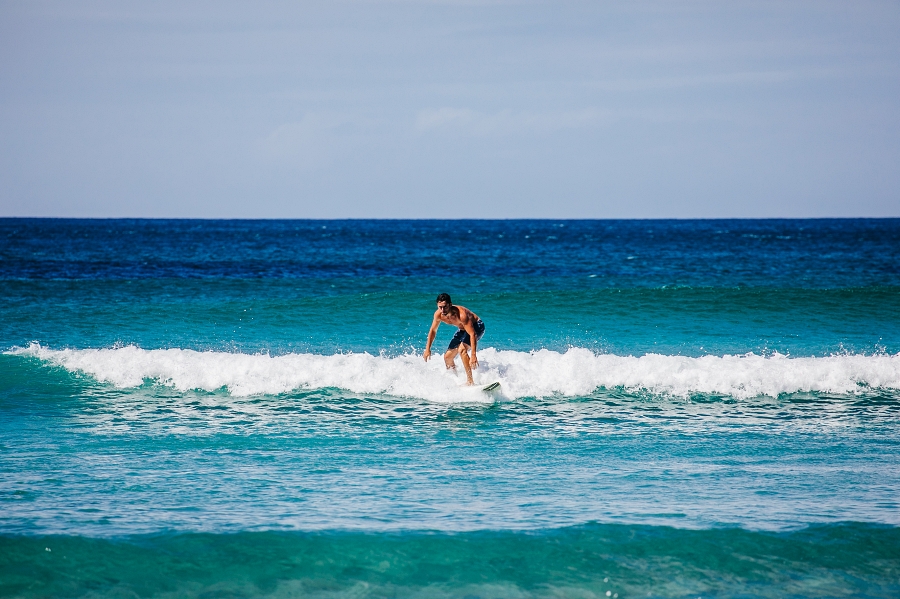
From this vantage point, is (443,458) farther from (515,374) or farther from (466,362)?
(515,374)

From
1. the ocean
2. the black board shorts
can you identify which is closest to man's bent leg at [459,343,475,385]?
the black board shorts

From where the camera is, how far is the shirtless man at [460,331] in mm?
11711

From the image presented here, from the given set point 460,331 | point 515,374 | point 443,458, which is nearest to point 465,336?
point 460,331

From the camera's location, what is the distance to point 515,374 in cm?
1303

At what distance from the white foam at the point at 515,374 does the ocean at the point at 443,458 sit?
0.05 meters

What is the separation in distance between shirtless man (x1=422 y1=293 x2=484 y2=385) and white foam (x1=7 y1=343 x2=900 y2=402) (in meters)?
0.33

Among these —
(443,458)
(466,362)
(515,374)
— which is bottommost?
(443,458)

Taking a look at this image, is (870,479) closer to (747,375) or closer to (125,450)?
(747,375)

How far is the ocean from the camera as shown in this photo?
6.38 m

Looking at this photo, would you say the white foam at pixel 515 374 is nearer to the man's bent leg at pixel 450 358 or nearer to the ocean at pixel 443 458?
the ocean at pixel 443 458

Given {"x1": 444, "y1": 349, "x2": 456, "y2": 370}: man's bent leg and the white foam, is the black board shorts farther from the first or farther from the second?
the white foam

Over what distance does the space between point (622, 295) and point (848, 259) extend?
26.6 metres

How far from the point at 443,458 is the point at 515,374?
165 inches

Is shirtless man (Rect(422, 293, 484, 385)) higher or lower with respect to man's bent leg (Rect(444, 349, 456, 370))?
higher
